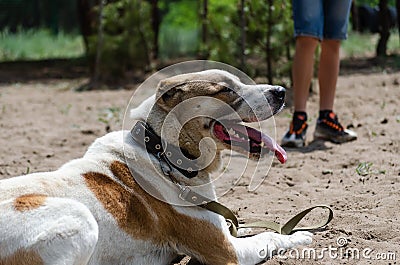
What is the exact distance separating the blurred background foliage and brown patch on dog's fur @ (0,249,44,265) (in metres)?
6.05

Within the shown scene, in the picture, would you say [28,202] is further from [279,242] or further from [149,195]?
[279,242]

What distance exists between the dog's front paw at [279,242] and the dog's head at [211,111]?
44cm

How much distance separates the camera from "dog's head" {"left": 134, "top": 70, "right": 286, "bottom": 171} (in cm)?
→ 336

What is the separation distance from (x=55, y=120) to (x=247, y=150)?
4.42 meters

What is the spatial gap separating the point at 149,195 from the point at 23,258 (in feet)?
2.36

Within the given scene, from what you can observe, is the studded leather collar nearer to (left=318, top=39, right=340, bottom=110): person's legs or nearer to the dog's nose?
the dog's nose

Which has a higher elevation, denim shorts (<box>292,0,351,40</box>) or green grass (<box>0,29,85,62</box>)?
denim shorts (<box>292,0,351,40</box>)

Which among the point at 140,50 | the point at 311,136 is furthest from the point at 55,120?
the point at 140,50

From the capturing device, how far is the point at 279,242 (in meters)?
3.52

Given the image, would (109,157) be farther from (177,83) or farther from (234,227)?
(234,227)

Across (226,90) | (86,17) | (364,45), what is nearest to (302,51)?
(226,90)

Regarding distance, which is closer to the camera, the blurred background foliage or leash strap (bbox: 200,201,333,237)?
leash strap (bbox: 200,201,333,237)

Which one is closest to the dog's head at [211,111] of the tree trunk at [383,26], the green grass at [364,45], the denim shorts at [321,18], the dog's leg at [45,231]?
the dog's leg at [45,231]

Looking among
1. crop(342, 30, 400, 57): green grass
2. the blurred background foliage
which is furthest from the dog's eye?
crop(342, 30, 400, 57): green grass
